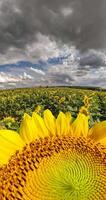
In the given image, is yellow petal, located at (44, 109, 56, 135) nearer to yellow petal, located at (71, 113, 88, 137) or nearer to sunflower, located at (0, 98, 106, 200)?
sunflower, located at (0, 98, 106, 200)

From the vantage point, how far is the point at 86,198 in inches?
61.0

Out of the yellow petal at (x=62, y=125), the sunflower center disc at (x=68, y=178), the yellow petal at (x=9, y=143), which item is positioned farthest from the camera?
the yellow petal at (x=62, y=125)

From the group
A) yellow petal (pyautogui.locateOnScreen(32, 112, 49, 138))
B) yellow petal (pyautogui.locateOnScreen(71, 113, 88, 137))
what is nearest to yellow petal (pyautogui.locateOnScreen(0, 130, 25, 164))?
yellow petal (pyautogui.locateOnScreen(32, 112, 49, 138))

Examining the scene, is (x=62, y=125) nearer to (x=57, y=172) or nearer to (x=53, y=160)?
(x=53, y=160)

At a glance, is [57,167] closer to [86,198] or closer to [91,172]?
[91,172]

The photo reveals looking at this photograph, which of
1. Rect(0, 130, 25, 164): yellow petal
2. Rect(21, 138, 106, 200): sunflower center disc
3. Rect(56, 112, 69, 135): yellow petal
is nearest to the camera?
Rect(21, 138, 106, 200): sunflower center disc

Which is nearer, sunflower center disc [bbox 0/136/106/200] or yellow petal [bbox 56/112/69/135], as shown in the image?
sunflower center disc [bbox 0/136/106/200]

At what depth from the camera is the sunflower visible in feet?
5.36

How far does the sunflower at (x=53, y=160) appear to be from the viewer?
1.63 meters

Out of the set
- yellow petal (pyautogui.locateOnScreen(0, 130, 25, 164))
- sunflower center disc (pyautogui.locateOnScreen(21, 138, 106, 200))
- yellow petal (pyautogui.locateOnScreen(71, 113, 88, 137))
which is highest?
yellow petal (pyautogui.locateOnScreen(71, 113, 88, 137))

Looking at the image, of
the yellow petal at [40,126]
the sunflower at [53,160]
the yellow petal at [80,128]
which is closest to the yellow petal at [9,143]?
the sunflower at [53,160]

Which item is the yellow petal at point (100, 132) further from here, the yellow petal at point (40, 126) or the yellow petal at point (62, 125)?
the yellow petal at point (40, 126)

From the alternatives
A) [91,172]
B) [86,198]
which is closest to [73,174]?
[91,172]

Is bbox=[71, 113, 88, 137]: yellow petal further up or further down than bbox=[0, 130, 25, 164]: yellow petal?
further up
